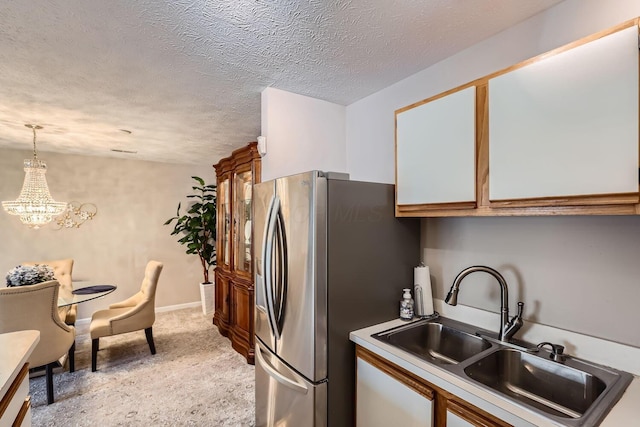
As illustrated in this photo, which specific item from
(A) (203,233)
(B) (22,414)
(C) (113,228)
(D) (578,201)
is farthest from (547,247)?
(C) (113,228)

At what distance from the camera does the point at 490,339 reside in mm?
1512

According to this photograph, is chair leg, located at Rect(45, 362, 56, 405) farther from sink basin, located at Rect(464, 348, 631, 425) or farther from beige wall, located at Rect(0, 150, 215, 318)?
sink basin, located at Rect(464, 348, 631, 425)

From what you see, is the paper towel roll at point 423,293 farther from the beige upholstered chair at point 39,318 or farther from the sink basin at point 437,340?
the beige upholstered chair at point 39,318

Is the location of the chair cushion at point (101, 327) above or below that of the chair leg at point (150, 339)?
above

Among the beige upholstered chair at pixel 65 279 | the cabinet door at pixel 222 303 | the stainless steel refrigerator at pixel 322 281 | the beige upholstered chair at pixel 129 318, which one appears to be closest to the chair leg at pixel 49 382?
the beige upholstered chair at pixel 129 318

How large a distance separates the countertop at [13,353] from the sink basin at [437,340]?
4.89ft

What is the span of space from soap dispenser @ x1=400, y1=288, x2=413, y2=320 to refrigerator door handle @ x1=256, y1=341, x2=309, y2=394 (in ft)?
2.28

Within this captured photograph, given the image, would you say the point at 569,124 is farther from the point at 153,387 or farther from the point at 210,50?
the point at 153,387

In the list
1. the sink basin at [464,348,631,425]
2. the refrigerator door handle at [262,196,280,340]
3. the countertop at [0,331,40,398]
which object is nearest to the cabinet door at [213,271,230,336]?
the refrigerator door handle at [262,196,280,340]

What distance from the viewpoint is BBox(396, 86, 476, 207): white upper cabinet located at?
4.62 ft

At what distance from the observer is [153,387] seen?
267 cm

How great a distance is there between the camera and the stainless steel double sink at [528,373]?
1.05 metres

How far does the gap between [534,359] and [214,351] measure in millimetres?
3130

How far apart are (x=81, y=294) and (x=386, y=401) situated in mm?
3423
